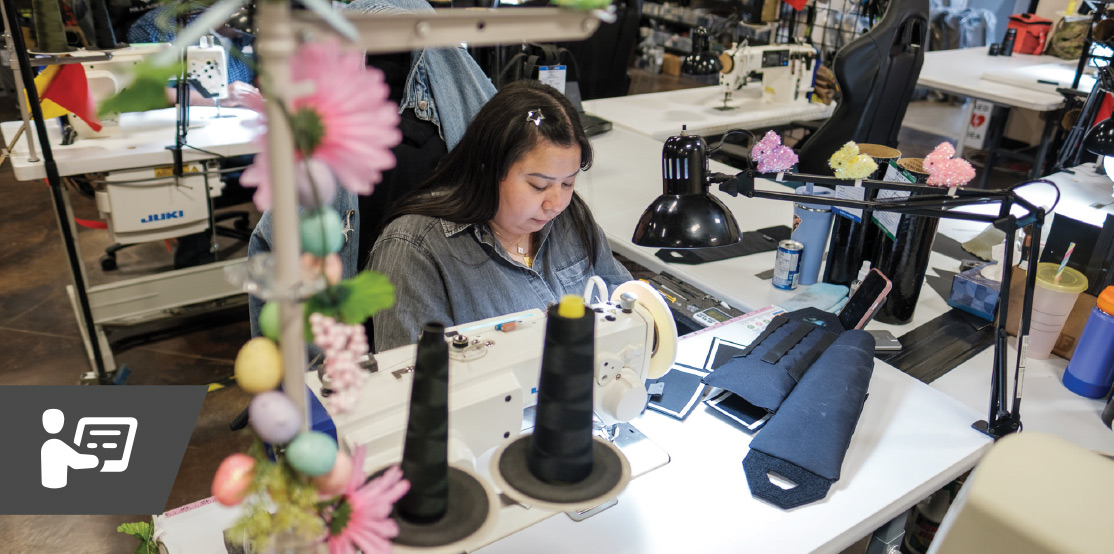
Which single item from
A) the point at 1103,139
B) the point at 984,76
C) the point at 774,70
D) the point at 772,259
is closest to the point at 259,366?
the point at 772,259

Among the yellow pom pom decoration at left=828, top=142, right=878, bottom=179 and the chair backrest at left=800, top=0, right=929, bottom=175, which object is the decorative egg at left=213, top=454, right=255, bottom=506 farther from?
the chair backrest at left=800, top=0, right=929, bottom=175

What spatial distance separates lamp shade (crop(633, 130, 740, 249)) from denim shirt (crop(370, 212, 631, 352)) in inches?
17.0

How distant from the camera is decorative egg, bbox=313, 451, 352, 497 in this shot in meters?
0.59

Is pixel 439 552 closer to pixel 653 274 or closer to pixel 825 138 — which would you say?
pixel 653 274

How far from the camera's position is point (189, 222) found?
280 centimetres

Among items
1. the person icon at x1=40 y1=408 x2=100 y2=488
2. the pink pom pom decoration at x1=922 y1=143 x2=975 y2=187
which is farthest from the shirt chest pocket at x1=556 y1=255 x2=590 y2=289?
the person icon at x1=40 y1=408 x2=100 y2=488

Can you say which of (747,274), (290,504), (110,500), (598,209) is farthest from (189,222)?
(290,504)

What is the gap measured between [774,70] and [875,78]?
1.09 m

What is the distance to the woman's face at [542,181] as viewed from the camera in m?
1.52

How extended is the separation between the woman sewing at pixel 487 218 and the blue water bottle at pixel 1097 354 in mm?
1139

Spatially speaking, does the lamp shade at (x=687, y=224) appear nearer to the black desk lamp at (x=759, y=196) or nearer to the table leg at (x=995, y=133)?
the black desk lamp at (x=759, y=196)

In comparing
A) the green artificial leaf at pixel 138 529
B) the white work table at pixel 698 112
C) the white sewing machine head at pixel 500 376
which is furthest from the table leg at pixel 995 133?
the green artificial leaf at pixel 138 529

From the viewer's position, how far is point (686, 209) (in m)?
1.36

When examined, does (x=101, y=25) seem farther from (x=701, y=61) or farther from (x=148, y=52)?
(x=701, y=61)
